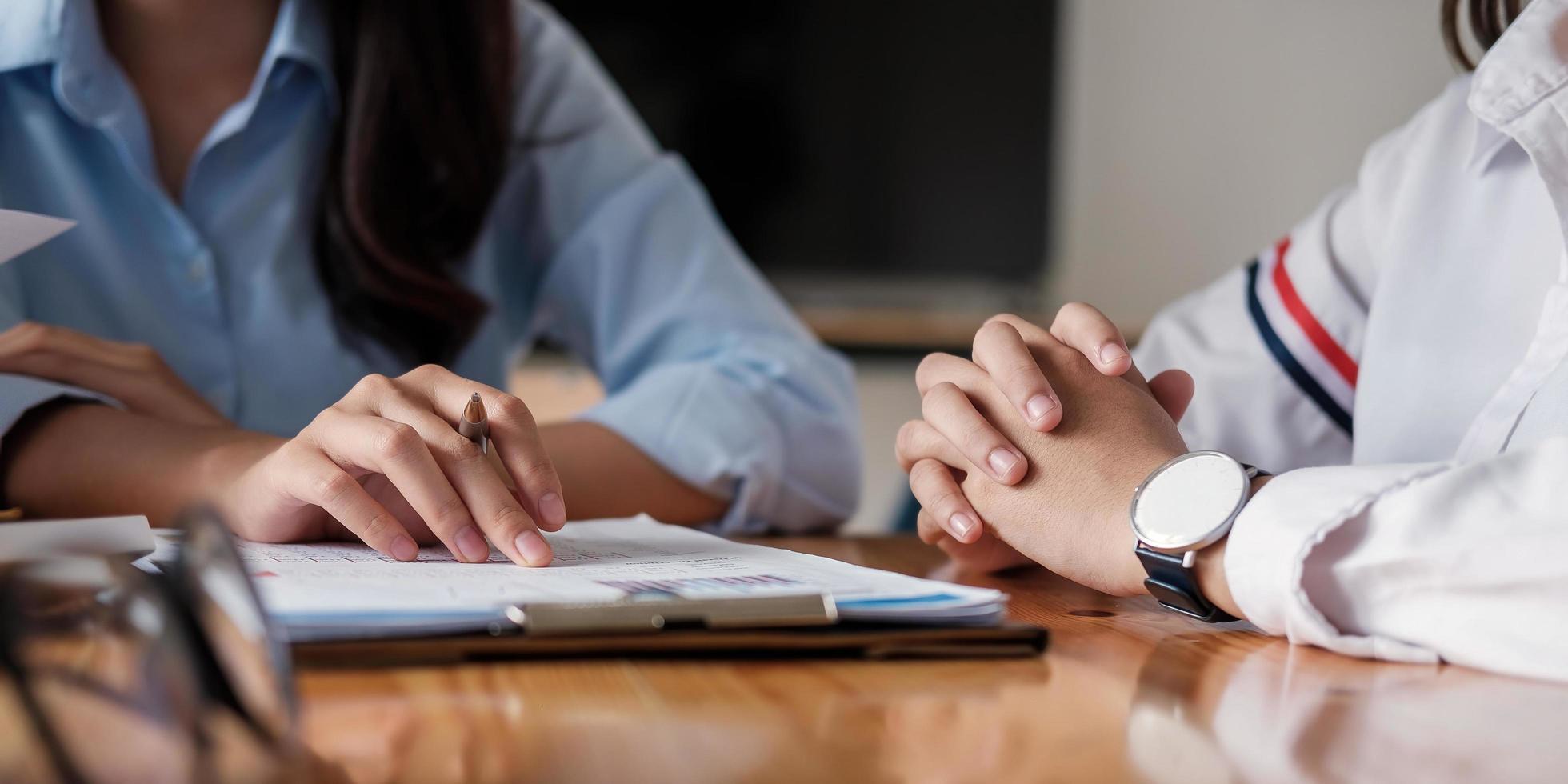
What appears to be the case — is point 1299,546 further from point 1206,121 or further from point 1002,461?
point 1206,121

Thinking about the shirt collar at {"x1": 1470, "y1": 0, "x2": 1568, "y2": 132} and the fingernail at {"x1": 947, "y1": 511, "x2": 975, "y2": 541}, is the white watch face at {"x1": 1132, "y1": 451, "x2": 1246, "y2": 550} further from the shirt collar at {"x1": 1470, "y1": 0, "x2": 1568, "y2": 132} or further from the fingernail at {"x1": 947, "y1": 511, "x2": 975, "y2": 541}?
the shirt collar at {"x1": 1470, "y1": 0, "x2": 1568, "y2": 132}

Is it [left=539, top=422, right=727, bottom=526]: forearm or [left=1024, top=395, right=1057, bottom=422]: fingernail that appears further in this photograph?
[left=539, top=422, right=727, bottom=526]: forearm

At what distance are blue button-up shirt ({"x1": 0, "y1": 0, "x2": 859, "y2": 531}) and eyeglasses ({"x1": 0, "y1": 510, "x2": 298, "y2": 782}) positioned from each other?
20.8 inches

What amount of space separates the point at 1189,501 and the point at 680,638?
0.76 feet

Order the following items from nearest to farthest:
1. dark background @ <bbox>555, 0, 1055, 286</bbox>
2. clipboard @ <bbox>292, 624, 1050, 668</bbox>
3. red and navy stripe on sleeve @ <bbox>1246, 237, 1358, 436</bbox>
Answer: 1. clipboard @ <bbox>292, 624, 1050, 668</bbox>
2. red and navy stripe on sleeve @ <bbox>1246, 237, 1358, 436</bbox>
3. dark background @ <bbox>555, 0, 1055, 286</bbox>

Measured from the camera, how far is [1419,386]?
70 centimetres

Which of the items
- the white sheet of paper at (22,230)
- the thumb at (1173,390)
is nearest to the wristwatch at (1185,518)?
the thumb at (1173,390)

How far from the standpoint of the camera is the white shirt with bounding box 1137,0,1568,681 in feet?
1.49

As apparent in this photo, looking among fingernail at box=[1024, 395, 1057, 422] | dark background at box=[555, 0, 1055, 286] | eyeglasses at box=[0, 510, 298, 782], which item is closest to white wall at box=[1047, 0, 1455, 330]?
dark background at box=[555, 0, 1055, 286]

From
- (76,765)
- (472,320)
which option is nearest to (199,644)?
Result: (76,765)

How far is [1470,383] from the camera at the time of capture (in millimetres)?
686

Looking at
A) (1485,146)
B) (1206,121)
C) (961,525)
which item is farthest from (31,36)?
(1206,121)

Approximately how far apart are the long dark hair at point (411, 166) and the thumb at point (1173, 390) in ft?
1.74

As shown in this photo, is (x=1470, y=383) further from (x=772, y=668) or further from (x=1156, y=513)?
(x=772, y=668)
